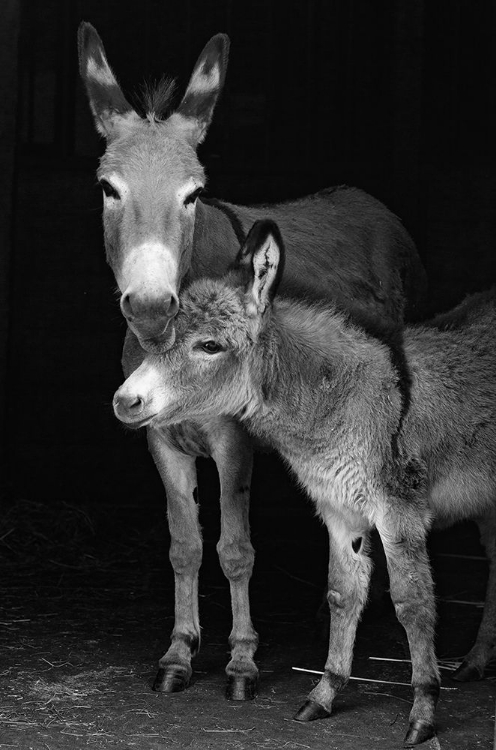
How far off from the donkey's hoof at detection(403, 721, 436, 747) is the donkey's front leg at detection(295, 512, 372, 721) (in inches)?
17.5

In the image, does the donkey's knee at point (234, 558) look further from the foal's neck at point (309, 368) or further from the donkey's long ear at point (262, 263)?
the donkey's long ear at point (262, 263)

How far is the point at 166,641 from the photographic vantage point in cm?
575

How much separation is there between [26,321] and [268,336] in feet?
15.4

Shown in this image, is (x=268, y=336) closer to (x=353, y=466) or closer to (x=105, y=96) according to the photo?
(x=353, y=466)

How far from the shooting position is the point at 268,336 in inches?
177

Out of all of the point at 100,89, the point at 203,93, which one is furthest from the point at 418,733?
the point at 100,89

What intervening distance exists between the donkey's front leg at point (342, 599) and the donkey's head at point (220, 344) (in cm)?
71

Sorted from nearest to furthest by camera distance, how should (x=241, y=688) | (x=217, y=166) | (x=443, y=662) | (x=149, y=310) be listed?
(x=149, y=310) < (x=241, y=688) < (x=443, y=662) < (x=217, y=166)

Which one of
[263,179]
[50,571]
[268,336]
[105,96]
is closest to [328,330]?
[268,336]

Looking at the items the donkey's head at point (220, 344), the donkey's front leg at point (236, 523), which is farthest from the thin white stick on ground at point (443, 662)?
the donkey's head at point (220, 344)

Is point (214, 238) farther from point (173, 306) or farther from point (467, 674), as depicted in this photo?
point (467, 674)

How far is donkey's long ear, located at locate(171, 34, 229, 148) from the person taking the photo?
5078 mm

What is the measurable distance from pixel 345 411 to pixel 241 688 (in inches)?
53.2

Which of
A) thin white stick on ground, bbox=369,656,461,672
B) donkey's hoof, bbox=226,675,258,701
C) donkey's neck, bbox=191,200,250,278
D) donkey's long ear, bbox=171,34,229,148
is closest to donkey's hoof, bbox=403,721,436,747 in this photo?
donkey's hoof, bbox=226,675,258,701
